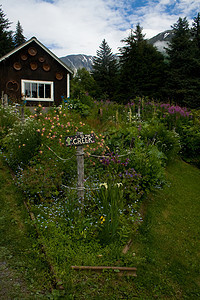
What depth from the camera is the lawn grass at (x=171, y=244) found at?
Result: 3277 mm

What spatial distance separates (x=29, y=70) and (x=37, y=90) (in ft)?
4.19

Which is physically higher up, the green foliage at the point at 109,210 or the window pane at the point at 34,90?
the window pane at the point at 34,90

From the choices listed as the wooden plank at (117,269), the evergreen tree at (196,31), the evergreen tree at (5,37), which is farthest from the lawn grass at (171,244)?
the evergreen tree at (5,37)

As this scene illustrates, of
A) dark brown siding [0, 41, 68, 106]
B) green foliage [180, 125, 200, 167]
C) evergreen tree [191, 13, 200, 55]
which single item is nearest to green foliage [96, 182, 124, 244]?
green foliage [180, 125, 200, 167]

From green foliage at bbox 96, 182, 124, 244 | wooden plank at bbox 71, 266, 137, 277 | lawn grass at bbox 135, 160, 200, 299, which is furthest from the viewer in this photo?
green foliage at bbox 96, 182, 124, 244

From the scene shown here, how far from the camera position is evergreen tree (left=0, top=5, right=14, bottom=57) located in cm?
3478

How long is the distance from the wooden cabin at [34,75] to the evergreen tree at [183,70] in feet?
51.2

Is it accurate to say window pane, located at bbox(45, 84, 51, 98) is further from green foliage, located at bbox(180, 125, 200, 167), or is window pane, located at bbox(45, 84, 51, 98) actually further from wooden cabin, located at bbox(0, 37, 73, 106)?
green foliage, located at bbox(180, 125, 200, 167)

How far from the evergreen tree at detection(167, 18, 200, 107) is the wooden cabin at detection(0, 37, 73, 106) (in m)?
15.6

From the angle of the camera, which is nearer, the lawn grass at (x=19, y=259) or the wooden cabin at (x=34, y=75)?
the lawn grass at (x=19, y=259)

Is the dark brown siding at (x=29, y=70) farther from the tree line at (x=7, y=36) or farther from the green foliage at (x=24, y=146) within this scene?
the tree line at (x=7, y=36)

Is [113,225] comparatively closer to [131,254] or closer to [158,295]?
[131,254]

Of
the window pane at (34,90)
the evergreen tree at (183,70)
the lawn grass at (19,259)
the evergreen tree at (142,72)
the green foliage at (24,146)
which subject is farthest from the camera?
the evergreen tree at (142,72)

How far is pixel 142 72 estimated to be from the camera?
31.0 m
